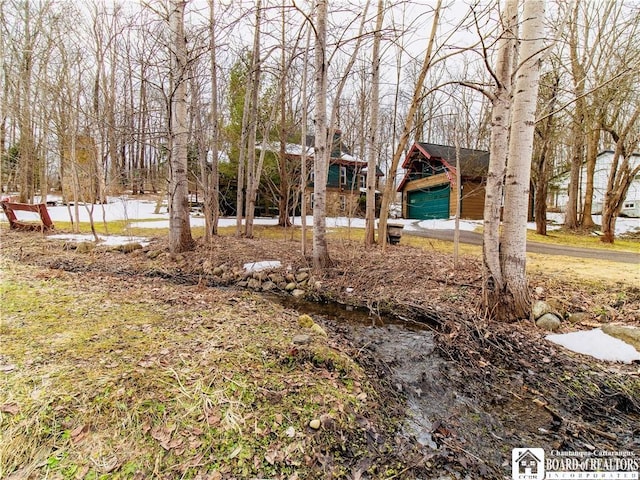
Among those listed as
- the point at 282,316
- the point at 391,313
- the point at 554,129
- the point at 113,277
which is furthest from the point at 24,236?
the point at 554,129

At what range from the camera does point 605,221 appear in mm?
13094

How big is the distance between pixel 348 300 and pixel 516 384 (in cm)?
298

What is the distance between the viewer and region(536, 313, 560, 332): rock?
3929 mm

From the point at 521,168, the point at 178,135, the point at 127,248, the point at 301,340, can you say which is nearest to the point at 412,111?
the point at 521,168

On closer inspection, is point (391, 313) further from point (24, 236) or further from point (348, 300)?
point (24, 236)

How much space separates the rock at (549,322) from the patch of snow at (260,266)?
190 inches

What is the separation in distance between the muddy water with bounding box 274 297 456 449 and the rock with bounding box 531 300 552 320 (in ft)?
4.58

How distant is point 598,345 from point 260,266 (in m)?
5.67

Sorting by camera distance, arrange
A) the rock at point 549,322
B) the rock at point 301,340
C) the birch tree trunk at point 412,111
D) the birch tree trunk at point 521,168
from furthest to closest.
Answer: the birch tree trunk at point 412,111 < the rock at point 549,322 < the birch tree trunk at point 521,168 < the rock at point 301,340

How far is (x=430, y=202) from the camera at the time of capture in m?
22.9

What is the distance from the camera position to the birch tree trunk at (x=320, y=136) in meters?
5.76

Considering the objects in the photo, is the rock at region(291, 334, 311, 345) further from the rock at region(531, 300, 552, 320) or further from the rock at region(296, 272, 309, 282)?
the rock at region(531, 300, 552, 320)

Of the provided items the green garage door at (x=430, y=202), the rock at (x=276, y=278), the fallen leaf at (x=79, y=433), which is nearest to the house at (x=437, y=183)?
the green garage door at (x=430, y=202)

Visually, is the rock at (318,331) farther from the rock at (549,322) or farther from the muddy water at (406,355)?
the rock at (549,322)
